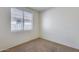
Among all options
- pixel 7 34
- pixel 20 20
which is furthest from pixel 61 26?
pixel 7 34

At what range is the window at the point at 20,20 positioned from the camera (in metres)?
1.27

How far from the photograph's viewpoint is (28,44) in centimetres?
136

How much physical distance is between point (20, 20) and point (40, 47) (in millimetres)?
583

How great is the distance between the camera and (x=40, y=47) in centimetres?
135

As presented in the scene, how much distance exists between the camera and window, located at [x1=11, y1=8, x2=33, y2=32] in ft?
4.16

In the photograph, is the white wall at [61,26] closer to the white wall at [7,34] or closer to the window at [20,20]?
the window at [20,20]

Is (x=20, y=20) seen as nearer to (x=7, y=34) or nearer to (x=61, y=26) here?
(x=7, y=34)

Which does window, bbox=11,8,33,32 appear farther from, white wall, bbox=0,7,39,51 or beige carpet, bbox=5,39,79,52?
beige carpet, bbox=5,39,79,52

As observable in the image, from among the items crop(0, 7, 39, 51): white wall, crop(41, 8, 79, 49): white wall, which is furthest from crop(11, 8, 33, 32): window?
crop(41, 8, 79, 49): white wall

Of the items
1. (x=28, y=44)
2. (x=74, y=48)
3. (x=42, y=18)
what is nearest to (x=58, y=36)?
(x=74, y=48)

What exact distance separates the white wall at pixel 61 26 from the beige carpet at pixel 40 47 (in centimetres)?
8

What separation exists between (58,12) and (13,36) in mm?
871

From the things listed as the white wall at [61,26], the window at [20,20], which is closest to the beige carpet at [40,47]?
the white wall at [61,26]

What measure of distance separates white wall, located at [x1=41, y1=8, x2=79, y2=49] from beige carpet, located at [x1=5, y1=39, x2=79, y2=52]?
3.1 inches
